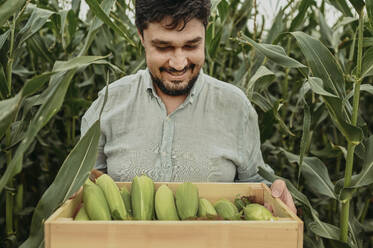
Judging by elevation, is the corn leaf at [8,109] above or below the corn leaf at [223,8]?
below

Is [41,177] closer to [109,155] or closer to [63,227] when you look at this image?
[109,155]

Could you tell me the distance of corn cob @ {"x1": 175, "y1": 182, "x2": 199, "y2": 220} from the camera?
0.84 m

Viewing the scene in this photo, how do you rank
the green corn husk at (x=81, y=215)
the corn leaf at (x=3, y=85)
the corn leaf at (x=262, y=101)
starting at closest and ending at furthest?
the green corn husk at (x=81, y=215) → the corn leaf at (x=3, y=85) → the corn leaf at (x=262, y=101)

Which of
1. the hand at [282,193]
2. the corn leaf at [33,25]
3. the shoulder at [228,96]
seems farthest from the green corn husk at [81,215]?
the corn leaf at [33,25]

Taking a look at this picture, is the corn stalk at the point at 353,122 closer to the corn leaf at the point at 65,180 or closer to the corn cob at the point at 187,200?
the corn cob at the point at 187,200

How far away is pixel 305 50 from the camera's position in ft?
3.78

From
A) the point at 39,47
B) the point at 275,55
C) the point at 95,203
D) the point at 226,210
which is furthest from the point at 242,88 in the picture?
the point at 95,203

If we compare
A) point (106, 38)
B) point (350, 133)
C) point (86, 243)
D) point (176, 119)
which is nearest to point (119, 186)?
point (86, 243)

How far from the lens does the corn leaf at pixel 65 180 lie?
2.92 feet

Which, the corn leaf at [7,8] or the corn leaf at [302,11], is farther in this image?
the corn leaf at [302,11]

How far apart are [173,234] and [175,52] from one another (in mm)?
562

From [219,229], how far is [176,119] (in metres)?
0.63

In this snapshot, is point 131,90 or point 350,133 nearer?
point 350,133

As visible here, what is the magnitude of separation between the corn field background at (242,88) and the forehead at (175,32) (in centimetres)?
12
